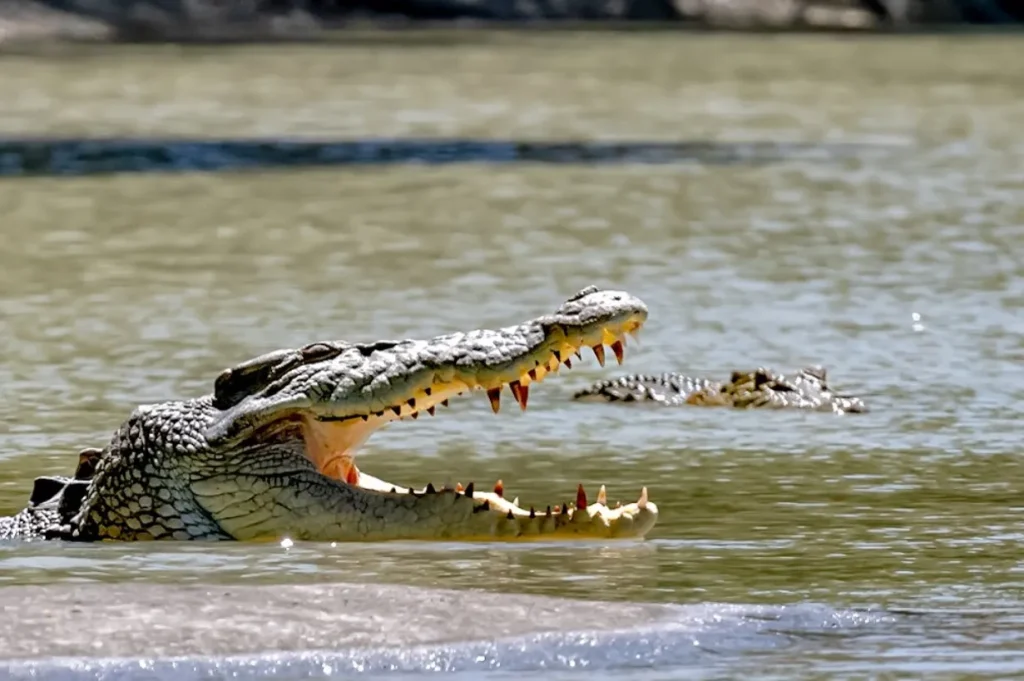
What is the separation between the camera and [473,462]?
8781mm

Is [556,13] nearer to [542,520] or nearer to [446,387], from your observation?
[446,387]

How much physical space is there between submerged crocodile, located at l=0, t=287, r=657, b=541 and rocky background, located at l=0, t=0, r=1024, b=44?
102 feet

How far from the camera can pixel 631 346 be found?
1143 cm

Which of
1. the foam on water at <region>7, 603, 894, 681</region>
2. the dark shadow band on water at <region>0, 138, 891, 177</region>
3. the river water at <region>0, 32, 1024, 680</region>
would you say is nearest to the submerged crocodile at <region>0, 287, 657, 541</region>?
the river water at <region>0, 32, 1024, 680</region>

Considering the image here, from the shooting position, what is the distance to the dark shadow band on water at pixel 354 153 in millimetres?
19906

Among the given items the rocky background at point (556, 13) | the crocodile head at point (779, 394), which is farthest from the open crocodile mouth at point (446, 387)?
the rocky background at point (556, 13)

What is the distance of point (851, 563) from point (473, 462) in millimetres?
1984

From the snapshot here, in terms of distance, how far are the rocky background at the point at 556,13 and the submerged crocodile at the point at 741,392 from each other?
93.1 ft

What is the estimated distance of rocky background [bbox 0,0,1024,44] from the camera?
39000 mm

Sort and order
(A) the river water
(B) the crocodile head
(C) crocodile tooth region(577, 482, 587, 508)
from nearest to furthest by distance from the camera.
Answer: (A) the river water < (C) crocodile tooth region(577, 482, 587, 508) < (B) the crocodile head

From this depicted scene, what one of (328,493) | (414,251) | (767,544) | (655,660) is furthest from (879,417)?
(414,251)

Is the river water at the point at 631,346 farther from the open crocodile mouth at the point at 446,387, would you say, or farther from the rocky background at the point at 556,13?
the rocky background at the point at 556,13

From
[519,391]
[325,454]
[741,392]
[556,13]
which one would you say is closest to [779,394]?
[741,392]

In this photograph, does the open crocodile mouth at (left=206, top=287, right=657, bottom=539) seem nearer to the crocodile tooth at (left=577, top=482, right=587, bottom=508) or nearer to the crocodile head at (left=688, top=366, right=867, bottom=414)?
the crocodile tooth at (left=577, top=482, right=587, bottom=508)
